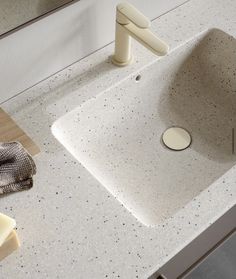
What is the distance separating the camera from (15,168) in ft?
3.34

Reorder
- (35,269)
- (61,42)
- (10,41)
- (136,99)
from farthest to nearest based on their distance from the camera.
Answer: (136,99) < (61,42) < (10,41) < (35,269)

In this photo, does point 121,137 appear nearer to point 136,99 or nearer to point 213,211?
point 136,99

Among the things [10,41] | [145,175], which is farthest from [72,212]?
[10,41]

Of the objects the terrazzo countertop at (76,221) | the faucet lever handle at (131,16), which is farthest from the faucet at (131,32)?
the terrazzo countertop at (76,221)

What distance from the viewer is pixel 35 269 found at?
3.09 ft

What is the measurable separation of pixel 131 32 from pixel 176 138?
324 mm

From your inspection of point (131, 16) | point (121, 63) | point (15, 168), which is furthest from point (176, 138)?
point (15, 168)

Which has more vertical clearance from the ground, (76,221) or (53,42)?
(53,42)

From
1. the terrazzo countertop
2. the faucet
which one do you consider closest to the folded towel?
the terrazzo countertop

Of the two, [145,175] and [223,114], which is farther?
[223,114]

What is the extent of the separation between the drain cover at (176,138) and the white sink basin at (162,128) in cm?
1

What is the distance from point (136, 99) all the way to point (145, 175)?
21cm

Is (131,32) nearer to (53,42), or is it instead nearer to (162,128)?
(53,42)

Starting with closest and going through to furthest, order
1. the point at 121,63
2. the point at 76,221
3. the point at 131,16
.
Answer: the point at 76,221 < the point at 131,16 < the point at 121,63
